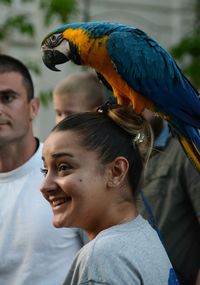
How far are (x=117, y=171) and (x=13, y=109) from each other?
1.37 m

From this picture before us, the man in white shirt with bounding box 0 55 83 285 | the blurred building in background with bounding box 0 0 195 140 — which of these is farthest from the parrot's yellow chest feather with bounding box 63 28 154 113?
the blurred building in background with bounding box 0 0 195 140

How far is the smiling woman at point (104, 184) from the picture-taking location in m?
1.83

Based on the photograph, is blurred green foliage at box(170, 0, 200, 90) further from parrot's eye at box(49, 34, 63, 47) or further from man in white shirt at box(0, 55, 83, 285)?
parrot's eye at box(49, 34, 63, 47)

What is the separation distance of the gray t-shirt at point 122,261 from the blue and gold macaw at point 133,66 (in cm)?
68

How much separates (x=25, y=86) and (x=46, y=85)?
6351 mm

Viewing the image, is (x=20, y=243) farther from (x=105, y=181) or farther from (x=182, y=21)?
(x=182, y=21)

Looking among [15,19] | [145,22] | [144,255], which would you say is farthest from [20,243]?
[145,22]

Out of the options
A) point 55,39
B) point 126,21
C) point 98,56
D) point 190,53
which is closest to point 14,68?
point 55,39

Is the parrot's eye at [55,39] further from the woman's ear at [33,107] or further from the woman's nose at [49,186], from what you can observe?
the woman's nose at [49,186]

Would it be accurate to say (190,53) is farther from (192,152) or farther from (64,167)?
(64,167)

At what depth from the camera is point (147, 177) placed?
333 cm

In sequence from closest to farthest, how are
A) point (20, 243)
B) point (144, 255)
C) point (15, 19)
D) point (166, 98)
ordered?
point (144, 255), point (166, 98), point (20, 243), point (15, 19)

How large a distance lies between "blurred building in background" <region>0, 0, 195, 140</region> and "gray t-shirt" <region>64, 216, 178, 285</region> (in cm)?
767

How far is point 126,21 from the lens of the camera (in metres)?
10.7
